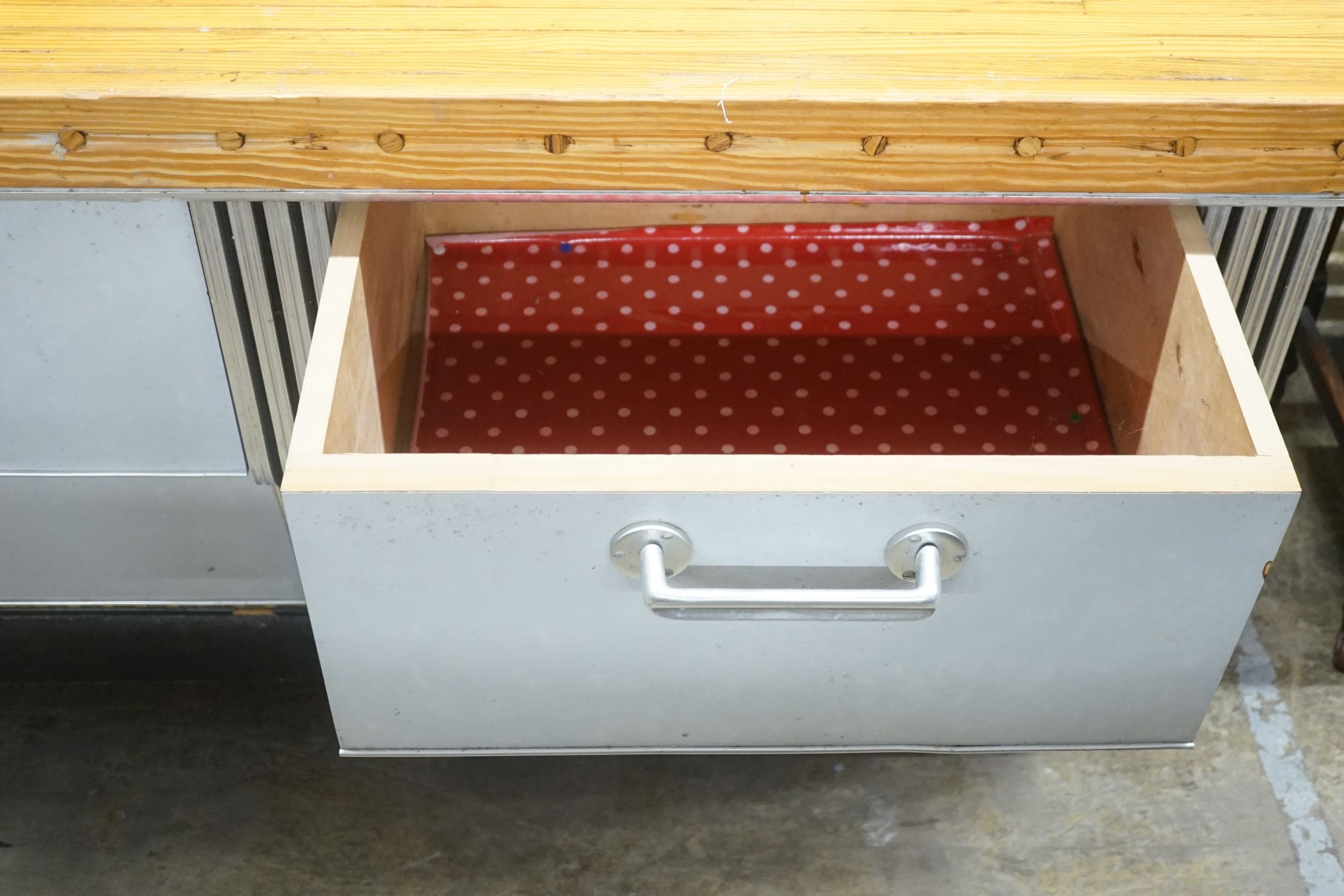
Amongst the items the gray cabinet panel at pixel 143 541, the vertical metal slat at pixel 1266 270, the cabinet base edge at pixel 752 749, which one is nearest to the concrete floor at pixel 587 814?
the gray cabinet panel at pixel 143 541

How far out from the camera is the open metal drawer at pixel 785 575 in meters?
0.61

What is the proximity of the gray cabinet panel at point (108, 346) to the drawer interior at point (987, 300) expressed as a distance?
116 millimetres

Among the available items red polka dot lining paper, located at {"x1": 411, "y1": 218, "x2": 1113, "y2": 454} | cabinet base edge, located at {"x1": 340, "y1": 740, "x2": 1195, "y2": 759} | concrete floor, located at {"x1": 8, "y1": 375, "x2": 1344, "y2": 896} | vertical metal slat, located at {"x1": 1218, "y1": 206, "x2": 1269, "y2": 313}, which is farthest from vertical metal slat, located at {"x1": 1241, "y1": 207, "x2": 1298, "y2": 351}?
concrete floor, located at {"x1": 8, "y1": 375, "x2": 1344, "y2": 896}

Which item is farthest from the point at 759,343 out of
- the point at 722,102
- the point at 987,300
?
the point at 722,102

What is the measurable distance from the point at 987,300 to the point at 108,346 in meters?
0.65

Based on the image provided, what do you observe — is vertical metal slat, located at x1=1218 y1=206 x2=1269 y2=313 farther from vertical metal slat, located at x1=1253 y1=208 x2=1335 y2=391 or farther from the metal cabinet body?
the metal cabinet body

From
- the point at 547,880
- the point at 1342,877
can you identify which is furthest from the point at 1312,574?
the point at 547,880

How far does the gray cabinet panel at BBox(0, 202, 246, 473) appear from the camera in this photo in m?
0.77

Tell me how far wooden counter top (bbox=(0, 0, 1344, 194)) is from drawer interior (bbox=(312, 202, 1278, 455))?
8 centimetres

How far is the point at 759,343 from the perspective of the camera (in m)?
0.98

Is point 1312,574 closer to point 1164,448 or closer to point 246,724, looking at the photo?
point 1164,448

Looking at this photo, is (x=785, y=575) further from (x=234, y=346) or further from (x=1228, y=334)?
(x=234, y=346)

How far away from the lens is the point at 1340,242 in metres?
1.62

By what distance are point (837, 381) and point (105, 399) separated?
1.72ft
